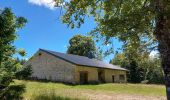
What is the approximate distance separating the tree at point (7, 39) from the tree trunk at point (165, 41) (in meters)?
5.70

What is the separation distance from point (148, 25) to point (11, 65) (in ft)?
22.6

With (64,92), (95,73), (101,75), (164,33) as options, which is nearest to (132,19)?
(164,33)

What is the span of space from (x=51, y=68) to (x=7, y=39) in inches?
1289

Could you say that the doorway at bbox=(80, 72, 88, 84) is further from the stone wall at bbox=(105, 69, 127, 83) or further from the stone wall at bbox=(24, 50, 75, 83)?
the stone wall at bbox=(105, 69, 127, 83)

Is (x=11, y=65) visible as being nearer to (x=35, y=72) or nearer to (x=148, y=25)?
(x=148, y=25)

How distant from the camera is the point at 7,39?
38.6ft

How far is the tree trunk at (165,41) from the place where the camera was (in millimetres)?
9797

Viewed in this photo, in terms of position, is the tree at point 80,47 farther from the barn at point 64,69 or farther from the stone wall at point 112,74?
the barn at point 64,69

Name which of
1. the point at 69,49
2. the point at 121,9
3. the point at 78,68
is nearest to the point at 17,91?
the point at 121,9

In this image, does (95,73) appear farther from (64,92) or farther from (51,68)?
(64,92)

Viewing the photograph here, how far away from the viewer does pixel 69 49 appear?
8312cm

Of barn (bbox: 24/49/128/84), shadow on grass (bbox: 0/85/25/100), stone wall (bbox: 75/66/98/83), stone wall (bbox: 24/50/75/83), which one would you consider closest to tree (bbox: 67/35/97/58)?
barn (bbox: 24/49/128/84)

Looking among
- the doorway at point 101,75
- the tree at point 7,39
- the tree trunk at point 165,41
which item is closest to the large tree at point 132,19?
the tree trunk at point 165,41

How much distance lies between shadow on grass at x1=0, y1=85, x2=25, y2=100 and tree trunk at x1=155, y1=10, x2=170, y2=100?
7.51 metres
